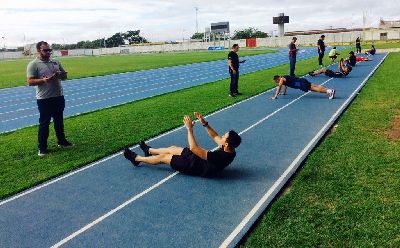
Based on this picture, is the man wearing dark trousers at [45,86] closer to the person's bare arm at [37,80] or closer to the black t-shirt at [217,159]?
the person's bare arm at [37,80]

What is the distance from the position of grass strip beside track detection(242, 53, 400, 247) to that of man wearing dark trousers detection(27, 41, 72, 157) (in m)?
5.11

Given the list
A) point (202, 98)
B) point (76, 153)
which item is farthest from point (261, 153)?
point (202, 98)

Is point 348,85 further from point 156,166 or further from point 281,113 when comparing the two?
point 156,166

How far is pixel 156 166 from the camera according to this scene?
7.13 meters

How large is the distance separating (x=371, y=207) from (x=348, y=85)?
11.8 meters

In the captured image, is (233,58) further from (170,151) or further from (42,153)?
(170,151)

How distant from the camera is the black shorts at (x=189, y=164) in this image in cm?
630

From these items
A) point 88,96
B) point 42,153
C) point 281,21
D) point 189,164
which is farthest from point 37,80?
point 281,21

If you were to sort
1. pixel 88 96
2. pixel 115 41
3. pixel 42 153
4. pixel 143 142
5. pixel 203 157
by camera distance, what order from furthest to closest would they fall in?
pixel 115 41 < pixel 88 96 < pixel 42 153 < pixel 143 142 < pixel 203 157

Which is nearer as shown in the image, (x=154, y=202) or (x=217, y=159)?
(x=154, y=202)

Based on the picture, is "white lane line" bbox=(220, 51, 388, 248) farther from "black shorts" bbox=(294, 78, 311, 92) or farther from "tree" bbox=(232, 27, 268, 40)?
"tree" bbox=(232, 27, 268, 40)

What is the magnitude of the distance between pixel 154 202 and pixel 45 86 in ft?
13.7

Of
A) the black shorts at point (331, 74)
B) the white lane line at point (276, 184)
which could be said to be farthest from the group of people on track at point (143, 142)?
the black shorts at point (331, 74)

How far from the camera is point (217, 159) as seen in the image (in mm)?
6199
